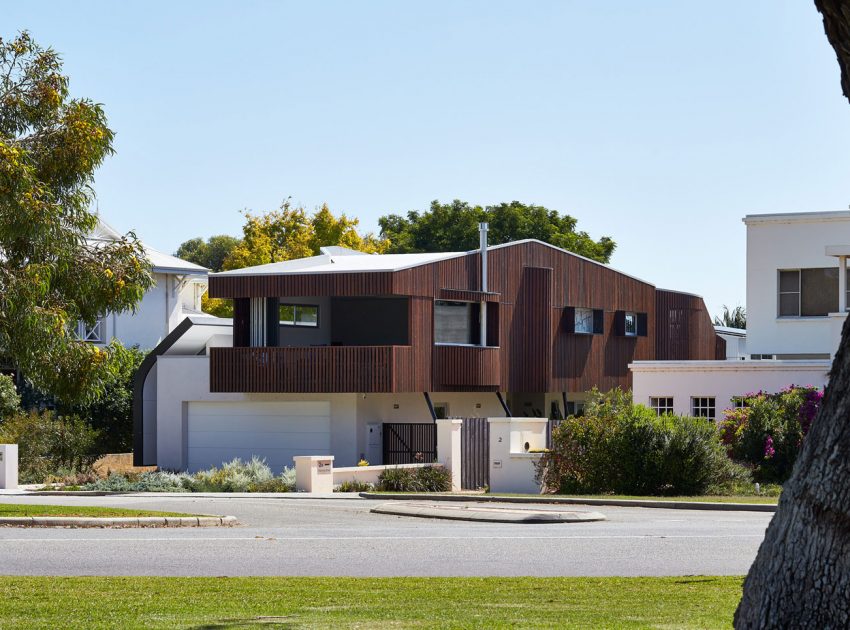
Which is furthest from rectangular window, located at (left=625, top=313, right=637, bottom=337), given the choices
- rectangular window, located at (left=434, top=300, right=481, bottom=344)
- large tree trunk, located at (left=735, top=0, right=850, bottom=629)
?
large tree trunk, located at (left=735, top=0, right=850, bottom=629)

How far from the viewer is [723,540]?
17.7 metres

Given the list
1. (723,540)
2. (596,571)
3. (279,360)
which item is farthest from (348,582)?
(279,360)

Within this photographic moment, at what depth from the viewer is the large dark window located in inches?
1652

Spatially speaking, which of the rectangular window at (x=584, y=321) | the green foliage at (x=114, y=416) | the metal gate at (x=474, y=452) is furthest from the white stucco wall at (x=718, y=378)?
the green foliage at (x=114, y=416)

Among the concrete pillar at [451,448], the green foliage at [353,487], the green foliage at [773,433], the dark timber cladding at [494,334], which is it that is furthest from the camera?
the dark timber cladding at [494,334]

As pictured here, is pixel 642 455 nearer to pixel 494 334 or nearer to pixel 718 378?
pixel 718 378

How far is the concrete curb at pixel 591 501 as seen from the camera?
24188mm

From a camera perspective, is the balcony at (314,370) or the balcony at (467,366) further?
the balcony at (467,366)

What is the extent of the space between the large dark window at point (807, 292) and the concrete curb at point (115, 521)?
2594 cm

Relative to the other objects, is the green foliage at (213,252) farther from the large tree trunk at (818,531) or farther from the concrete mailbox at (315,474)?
the large tree trunk at (818,531)

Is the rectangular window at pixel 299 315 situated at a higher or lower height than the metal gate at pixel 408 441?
higher

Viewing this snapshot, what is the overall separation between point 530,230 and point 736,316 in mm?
16645

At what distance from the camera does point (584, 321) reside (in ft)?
152

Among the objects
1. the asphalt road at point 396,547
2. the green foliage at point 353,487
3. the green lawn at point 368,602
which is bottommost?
the green foliage at point 353,487
